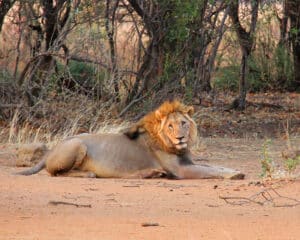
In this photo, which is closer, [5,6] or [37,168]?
[37,168]

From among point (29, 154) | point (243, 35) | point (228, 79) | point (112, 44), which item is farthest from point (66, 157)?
point (228, 79)

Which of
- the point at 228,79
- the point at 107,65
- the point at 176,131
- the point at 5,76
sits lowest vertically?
the point at 228,79

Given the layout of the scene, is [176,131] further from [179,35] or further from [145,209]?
[179,35]

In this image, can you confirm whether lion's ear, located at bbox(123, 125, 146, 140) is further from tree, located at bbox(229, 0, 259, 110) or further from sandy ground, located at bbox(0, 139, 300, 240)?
tree, located at bbox(229, 0, 259, 110)

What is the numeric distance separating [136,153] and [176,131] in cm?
54

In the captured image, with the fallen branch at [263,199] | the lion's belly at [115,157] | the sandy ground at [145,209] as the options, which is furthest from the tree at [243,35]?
the fallen branch at [263,199]

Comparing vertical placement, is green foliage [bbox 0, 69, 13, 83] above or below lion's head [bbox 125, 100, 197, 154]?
above

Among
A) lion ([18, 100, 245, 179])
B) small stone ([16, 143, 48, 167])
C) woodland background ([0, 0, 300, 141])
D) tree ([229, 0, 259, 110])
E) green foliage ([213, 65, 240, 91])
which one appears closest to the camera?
lion ([18, 100, 245, 179])

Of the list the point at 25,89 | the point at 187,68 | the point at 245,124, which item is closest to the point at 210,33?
the point at 187,68

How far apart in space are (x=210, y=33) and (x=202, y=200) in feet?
26.6

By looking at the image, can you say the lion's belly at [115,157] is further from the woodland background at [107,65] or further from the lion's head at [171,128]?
the woodland background at [107,65]

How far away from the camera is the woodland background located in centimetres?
1475

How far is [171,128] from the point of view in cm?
1091

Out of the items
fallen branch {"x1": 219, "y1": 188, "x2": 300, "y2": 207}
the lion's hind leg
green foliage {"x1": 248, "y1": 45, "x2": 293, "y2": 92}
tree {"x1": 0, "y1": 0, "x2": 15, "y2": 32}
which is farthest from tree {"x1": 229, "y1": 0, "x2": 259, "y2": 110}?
fallen branch {"x1": 219, "y1": 188, "x2": 300, "y2": 207}
